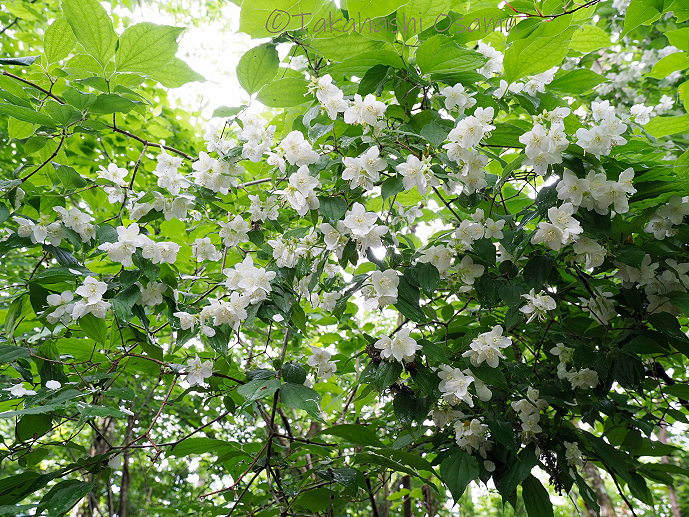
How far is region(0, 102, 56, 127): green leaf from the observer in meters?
1.09

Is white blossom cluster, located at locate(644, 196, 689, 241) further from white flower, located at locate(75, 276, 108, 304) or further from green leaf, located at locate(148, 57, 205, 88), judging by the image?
white flower, located at locate(75, 276, 108, 304)

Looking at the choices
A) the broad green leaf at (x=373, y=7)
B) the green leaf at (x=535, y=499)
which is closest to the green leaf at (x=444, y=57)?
the broad green leaf at (x=373, y=7)

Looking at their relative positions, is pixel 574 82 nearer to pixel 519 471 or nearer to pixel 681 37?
pixel 681 37

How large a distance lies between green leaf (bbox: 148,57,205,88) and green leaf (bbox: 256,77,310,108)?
0.74ft

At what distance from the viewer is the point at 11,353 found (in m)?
1.17

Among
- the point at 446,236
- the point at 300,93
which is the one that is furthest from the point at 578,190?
the point at 300,93

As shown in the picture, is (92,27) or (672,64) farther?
(672,64)

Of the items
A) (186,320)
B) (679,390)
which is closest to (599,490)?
(679,390)

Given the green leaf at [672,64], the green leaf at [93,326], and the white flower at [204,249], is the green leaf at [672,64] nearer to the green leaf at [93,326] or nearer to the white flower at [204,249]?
the white flower at [204,249]

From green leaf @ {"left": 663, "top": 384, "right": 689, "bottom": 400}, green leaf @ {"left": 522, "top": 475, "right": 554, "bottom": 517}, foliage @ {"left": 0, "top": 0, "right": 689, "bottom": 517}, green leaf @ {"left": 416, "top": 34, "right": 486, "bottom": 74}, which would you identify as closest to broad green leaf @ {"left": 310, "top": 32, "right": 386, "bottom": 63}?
foliage @ {"left": 0, "top": 0, "right": 689, "bottom": 517}

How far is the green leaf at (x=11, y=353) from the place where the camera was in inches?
45.3

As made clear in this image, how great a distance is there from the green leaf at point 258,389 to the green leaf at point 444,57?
2.67ft

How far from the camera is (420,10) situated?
3.48 feet

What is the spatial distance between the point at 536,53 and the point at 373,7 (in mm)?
387
